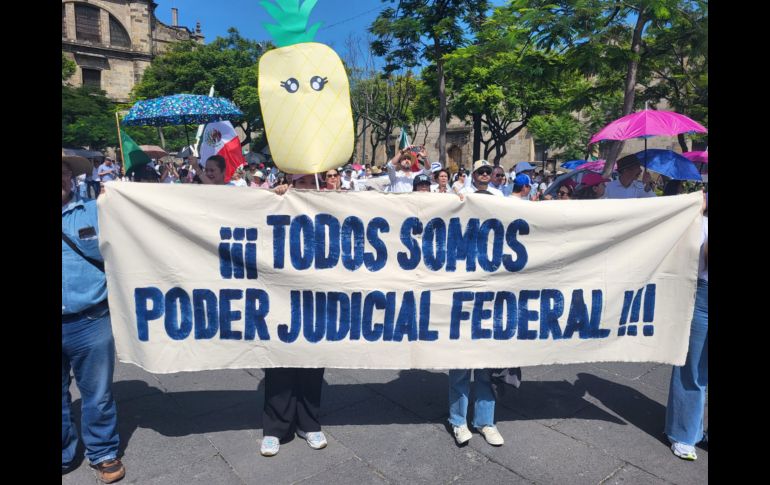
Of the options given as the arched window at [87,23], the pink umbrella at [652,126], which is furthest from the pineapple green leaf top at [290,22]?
the arched window at [87,23]

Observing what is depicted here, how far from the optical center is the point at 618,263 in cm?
332

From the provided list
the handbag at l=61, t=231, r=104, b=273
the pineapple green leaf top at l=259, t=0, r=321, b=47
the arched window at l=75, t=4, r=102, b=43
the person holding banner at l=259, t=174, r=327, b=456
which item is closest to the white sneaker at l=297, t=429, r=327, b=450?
the person holding banner at l=259, t=174, r=327, b=456

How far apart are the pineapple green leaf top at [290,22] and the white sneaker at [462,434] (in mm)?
2618

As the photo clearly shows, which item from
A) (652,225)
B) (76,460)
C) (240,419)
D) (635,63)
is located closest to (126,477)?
(76,460)

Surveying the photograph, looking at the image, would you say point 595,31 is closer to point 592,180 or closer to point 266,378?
point 592,180

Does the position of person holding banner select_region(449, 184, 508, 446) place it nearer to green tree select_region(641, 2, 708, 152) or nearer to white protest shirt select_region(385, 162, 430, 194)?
white protest shirt select_region(385, 162, 430, 194)

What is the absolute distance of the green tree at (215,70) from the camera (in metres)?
37.2

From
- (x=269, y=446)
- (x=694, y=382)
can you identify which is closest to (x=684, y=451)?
(x=694, y=382)

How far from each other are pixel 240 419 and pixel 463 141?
41.2m

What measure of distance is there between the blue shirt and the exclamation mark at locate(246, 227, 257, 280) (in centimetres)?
81

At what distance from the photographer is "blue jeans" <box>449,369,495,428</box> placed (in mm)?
3357

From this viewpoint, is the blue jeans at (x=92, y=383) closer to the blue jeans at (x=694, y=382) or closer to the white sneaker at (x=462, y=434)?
the white sneaker at (x=462, y=434)
